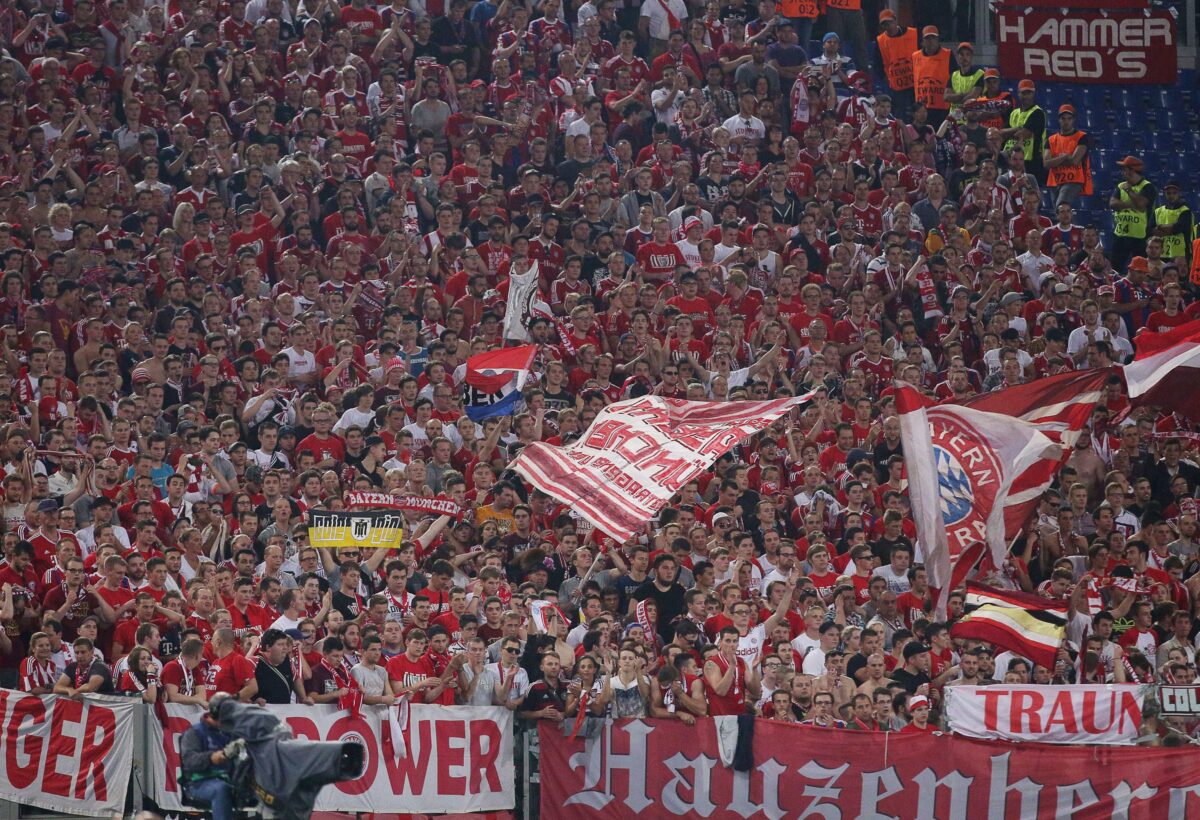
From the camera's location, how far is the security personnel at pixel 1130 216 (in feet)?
80.8

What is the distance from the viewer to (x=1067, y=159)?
25.5m

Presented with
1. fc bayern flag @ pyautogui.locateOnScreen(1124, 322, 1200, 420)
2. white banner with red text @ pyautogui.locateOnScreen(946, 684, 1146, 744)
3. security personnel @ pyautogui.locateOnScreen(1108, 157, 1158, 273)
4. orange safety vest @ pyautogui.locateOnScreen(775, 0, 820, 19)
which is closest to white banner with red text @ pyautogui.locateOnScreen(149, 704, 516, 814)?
white banner with red text @ pyautogui.locateOnScreen(946, 684, 1146, 744)

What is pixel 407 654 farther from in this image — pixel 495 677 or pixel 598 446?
pixel 598 446

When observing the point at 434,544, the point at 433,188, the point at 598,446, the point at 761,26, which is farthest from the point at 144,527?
the point at 761,26

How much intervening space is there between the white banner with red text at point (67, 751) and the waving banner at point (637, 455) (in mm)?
4005

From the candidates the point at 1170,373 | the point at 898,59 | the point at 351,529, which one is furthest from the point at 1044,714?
the point at 898,59

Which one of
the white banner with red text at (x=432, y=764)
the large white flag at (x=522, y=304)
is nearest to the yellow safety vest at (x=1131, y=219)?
the large white flag at (x=522, y=304)

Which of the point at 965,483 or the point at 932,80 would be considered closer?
the point at 965,483

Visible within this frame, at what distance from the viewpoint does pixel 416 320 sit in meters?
20.2

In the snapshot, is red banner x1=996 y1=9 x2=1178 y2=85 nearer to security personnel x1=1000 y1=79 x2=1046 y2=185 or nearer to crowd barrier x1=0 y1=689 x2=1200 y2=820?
security personnel x1=1000 y1=79 x2=1046 y2=185

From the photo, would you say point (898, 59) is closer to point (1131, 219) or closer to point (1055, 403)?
point (1131, 219)

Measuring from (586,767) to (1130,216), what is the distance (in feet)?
42.3

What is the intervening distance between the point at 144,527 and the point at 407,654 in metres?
2.49

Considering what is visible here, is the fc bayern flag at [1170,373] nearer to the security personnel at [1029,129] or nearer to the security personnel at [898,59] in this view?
the security personnel at [1029,129]
